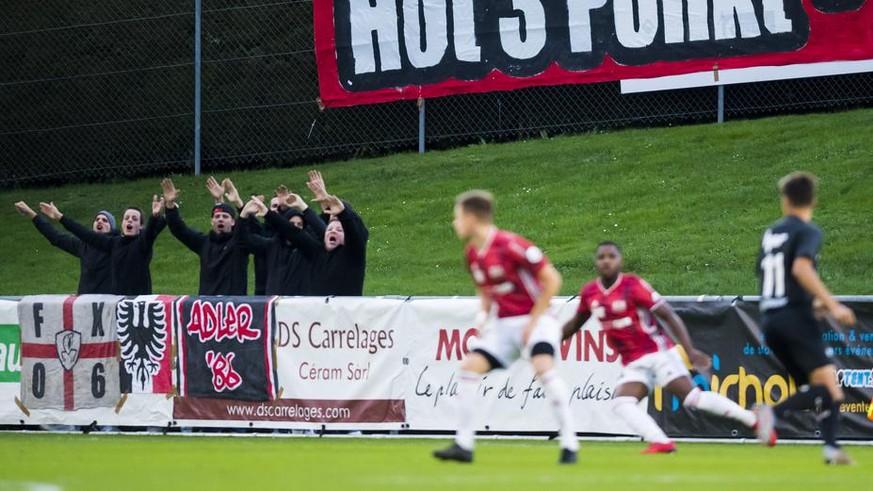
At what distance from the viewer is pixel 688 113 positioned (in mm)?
26203

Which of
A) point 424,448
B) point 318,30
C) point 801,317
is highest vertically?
point 318,30

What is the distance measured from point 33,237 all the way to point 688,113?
1193 cm

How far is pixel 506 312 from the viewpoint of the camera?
10.2 meters

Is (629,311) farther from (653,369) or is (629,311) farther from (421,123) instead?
(421,123)

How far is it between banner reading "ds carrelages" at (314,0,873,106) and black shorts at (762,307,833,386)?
14.2m

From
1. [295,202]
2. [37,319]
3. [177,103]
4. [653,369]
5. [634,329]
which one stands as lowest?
[37,319]

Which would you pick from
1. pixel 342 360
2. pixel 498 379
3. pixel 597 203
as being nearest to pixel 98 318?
pixel 342 360

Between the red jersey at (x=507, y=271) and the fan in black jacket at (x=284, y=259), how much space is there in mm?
6523

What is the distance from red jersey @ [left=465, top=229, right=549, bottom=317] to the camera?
395 inches

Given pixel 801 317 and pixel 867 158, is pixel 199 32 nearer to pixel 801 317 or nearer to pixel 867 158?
pixel 867 158

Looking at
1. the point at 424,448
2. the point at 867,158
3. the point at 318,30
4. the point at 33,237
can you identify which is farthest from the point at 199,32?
the point at 424,448

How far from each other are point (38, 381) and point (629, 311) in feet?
24.3

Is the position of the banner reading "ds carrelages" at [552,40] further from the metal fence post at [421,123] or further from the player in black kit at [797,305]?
the player in black kit at [797,305]

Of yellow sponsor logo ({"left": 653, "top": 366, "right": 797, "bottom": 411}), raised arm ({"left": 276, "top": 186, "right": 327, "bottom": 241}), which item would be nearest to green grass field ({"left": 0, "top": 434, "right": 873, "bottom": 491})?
yellow sponsor logo ({"left": 653, "top": 366, "right": 797, "bottom": 411})
